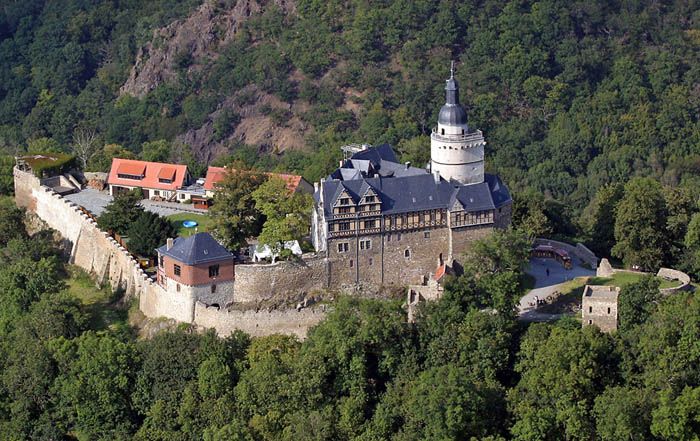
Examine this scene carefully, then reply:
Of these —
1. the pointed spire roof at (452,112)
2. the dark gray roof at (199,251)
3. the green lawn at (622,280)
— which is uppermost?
the pointed spire roof at (452,112)

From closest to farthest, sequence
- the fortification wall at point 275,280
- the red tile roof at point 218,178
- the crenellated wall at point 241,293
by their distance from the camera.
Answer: the crenellated wall at point 241,293
the fortification wall at point 275,280
the red tile roof at point 218,178

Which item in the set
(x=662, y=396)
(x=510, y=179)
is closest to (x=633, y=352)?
(x=662, y=396)

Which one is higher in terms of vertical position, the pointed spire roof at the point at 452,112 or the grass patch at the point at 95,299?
the pointed spire roof at the point at 452,112

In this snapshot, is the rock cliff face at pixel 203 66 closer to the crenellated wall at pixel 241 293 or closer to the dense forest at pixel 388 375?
the crenellated wall at pixel 241 293

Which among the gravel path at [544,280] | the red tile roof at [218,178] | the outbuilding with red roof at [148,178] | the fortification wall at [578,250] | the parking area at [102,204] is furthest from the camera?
the outbuilding with red roof at [148,178]

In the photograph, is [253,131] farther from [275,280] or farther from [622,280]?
[622,280]

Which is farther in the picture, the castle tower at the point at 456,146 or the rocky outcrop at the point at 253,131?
the rocky outcrop at the point at 253,131

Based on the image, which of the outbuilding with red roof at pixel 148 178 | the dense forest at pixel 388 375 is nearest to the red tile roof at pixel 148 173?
the outbuilding with red roof at pixel 148 178

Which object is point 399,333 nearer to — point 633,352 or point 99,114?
point 633,352

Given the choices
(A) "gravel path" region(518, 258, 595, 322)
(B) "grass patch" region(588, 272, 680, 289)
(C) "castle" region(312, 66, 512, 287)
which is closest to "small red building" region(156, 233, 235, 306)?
(C) "castle" region(312, 66, 512, 287)
